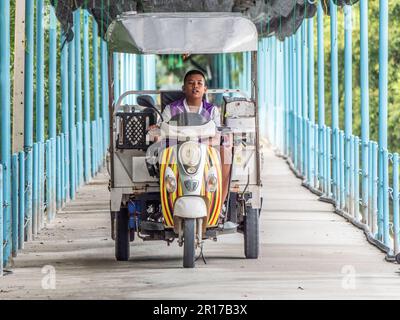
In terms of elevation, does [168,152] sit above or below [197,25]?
below

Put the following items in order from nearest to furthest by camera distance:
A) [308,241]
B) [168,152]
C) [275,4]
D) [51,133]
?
[168,152]
[308,241]
[51,133]
[275,4]

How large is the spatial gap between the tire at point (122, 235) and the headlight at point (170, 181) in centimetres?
87

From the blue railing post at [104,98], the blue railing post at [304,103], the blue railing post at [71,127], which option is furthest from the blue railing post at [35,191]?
the blue railing post at [104,98]

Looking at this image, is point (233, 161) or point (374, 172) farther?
point (374, 172)

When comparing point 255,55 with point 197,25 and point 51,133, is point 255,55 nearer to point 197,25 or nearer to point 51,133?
point 197,25

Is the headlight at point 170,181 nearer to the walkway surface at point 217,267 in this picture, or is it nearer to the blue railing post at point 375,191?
the walkway surface at point 217,267

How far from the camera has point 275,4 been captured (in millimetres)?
22641

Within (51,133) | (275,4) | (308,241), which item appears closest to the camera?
(308,241)

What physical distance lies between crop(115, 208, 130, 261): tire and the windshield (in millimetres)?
1093

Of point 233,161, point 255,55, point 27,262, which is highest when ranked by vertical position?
point 255,55

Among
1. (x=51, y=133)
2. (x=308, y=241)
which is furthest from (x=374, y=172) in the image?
(x=51, y=133)

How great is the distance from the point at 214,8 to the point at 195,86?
8.66 meters

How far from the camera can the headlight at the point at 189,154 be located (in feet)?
41.3

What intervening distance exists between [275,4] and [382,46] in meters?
6.96
